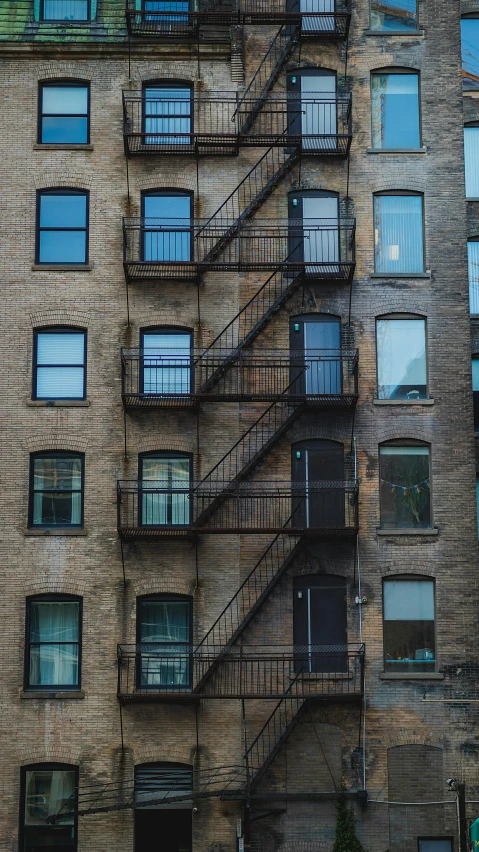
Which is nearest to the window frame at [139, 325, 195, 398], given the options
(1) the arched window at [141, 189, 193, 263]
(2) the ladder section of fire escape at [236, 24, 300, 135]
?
(1) the arched window at [141, 189, 193, 263]

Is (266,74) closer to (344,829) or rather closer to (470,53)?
(470,53)

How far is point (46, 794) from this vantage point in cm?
2936

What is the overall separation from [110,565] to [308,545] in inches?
189

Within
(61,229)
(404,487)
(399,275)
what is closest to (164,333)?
(61,229)

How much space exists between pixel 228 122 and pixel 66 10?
545 centimetres

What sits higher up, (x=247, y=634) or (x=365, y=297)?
(x=365, y=297)

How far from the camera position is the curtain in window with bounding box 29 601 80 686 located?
30.0 meters

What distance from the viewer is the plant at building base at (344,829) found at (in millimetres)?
28484

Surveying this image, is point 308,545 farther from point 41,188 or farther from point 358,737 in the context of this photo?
point 41,188

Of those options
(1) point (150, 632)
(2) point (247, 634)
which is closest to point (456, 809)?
(2) point (247, 634)

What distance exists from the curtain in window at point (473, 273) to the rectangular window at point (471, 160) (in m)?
1.36

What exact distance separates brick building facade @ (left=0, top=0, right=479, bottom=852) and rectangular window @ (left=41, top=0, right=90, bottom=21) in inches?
3.3

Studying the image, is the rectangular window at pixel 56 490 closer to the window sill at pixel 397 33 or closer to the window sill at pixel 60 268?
the window sill at pixel 60 268

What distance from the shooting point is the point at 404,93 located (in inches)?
1300
